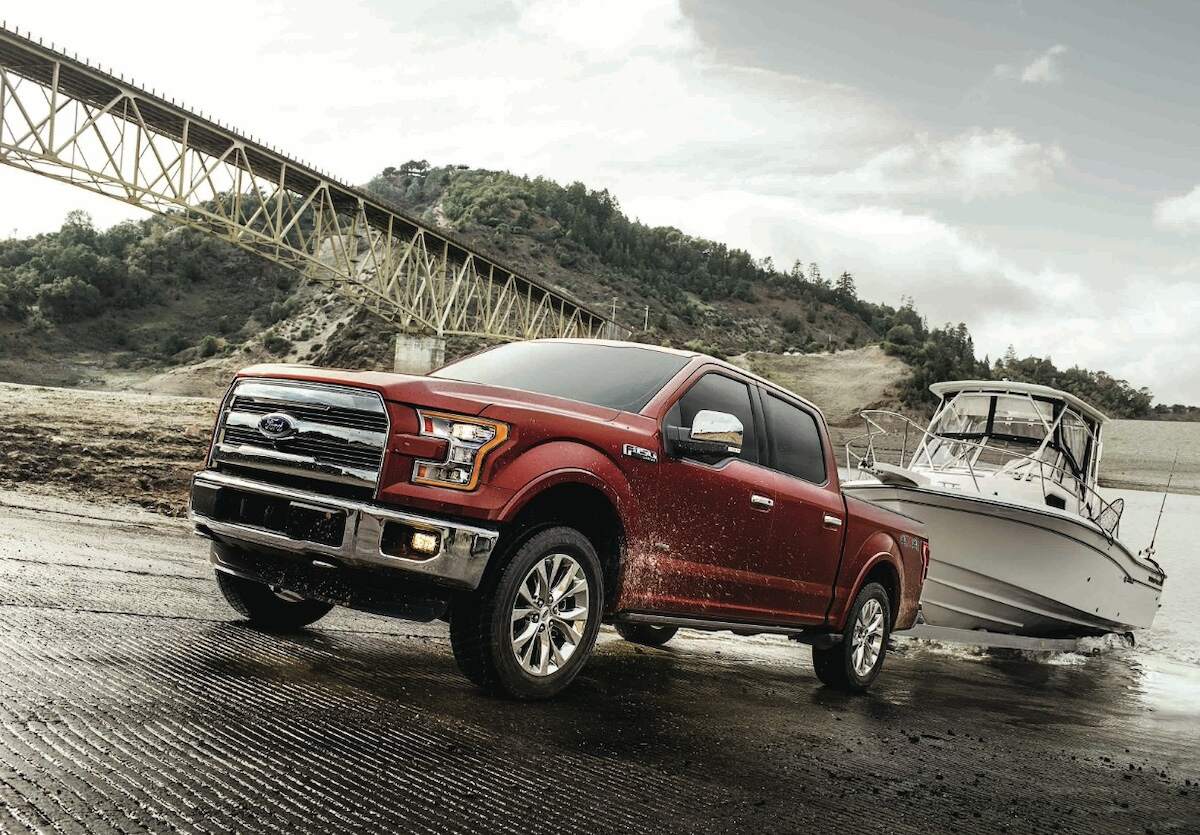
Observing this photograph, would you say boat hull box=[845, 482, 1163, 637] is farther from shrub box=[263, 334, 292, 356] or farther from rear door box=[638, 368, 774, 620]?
shrub box=[263, 334, 292, 356]

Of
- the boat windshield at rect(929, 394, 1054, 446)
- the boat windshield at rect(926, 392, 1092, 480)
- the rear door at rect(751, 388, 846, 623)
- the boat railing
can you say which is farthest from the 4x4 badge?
the boat windshield at rect(929, 394, 1054, 446)

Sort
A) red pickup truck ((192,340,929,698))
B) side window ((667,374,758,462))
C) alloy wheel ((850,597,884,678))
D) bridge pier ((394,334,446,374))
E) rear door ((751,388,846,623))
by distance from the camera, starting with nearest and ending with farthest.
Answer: red pickup truck ((192,340,929,698)) → side window ((667,374,758,462)) → rear door ((751,388,846,623)) → alloy wheel ((850,597,884,678)) → bridge pier ((394,334,446,374))

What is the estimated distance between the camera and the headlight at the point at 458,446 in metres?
4.62

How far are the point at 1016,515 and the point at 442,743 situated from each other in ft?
35.2

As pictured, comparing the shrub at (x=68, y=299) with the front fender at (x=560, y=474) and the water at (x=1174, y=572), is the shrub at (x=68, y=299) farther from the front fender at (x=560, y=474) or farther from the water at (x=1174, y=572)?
the front fender at (x=560, y=474)

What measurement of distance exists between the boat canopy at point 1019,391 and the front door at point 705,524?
9.87 m

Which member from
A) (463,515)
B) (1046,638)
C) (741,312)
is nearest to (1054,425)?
(1046,638)

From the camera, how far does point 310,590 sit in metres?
4.79

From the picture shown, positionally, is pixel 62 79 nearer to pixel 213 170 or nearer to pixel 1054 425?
pixel 213 170

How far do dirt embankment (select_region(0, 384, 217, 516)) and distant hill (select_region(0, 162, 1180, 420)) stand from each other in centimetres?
3667

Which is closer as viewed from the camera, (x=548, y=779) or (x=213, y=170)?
(x=548, y=779)

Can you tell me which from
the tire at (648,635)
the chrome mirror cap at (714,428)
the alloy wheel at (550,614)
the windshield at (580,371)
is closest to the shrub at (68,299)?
the tire at (648,635)

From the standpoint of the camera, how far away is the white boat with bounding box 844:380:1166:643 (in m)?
12.9

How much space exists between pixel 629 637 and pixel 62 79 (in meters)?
33.6
